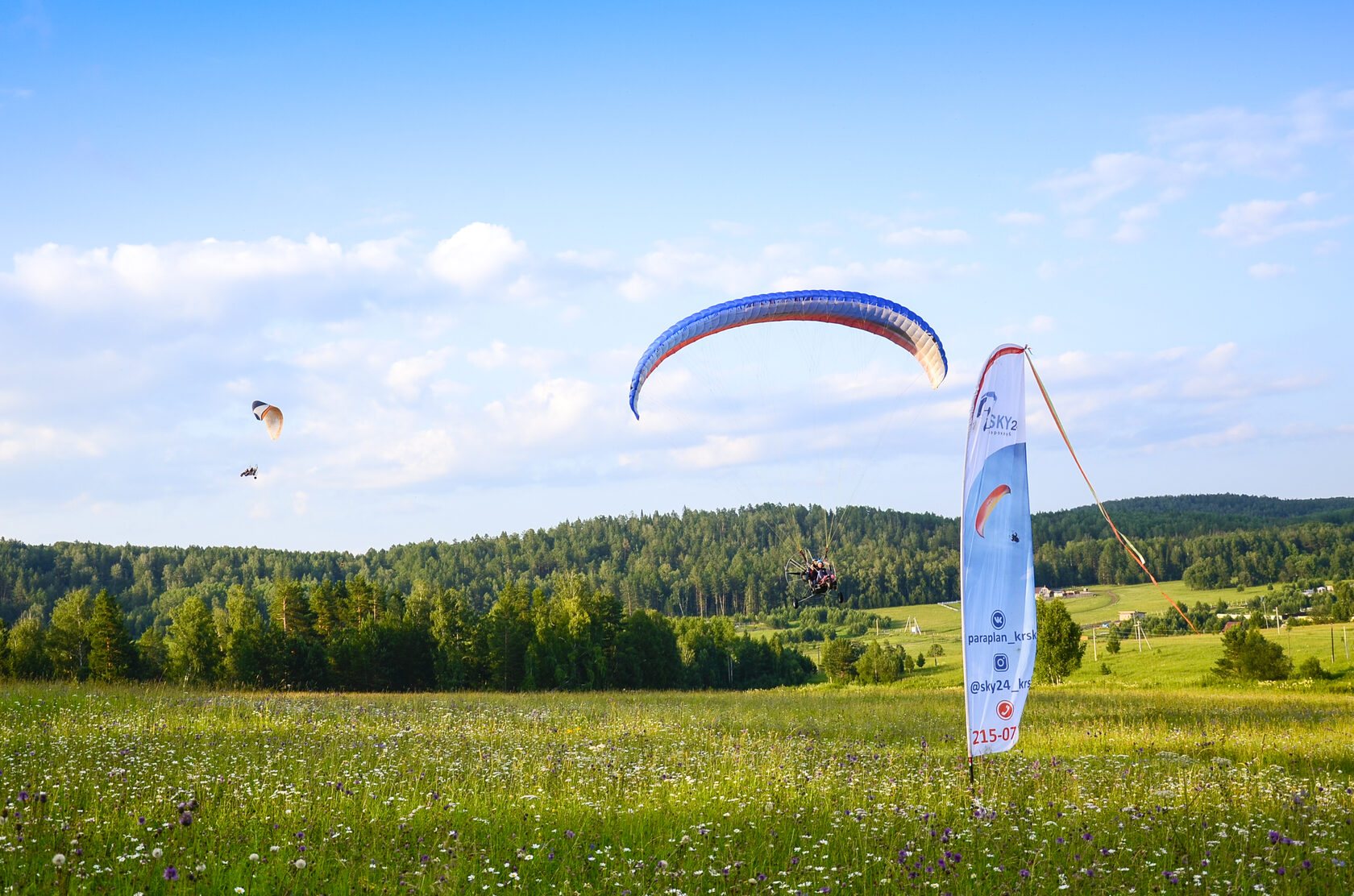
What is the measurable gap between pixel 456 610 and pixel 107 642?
19861 mm

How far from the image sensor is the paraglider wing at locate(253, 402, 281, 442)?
27.8 metres

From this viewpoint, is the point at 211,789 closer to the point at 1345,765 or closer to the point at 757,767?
the point at 757,767

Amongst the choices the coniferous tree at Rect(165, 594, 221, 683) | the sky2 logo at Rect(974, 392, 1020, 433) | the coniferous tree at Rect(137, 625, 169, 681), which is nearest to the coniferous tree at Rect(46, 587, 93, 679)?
the coniferous tree at Rect(137, 625, 169, 681)

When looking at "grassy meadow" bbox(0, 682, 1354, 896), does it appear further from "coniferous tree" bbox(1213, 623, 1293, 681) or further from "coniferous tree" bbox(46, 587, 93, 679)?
"coniferous tree" bbox(46, 587, 93, 679)

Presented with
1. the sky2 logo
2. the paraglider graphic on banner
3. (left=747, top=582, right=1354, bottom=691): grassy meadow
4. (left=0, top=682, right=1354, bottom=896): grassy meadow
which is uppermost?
the sky2 logo

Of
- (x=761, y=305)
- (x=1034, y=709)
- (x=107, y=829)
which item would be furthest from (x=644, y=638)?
(x=107, y=829)

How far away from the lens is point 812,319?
19.2 metres

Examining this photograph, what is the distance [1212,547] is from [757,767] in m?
208

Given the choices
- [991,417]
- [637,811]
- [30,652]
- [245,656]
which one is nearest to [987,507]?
[991,417]

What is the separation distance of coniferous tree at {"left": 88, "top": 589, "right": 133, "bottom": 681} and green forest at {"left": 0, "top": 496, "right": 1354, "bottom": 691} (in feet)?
0.33

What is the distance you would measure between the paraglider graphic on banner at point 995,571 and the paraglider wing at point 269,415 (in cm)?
2396

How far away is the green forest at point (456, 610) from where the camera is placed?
171 ft

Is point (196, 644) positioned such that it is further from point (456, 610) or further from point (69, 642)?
point (456, 610)

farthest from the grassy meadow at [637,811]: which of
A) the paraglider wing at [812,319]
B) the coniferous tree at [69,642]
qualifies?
the coniferous tree at [69,642]
